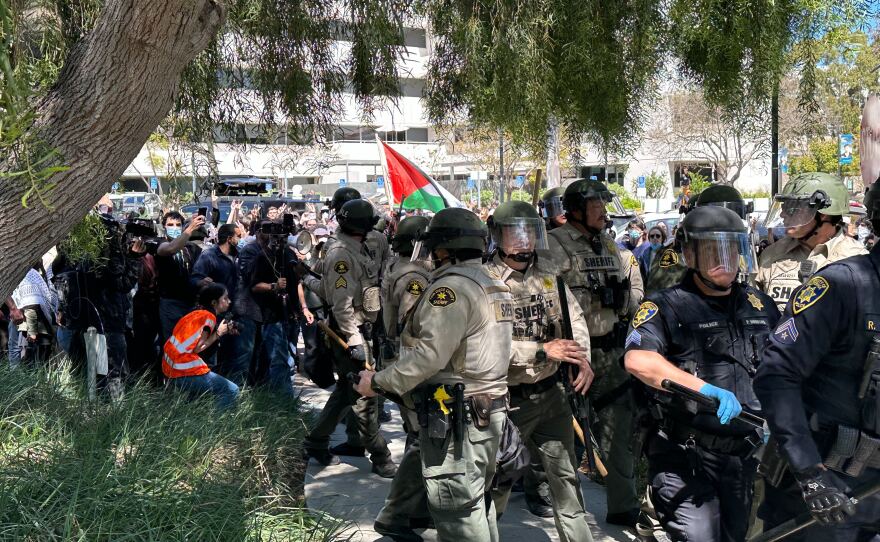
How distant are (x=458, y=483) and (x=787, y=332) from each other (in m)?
1.51

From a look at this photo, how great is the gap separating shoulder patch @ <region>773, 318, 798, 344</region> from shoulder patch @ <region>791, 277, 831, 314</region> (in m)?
0.05

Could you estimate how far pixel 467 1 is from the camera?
5.37 meters

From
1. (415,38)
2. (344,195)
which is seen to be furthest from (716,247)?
(344,195)

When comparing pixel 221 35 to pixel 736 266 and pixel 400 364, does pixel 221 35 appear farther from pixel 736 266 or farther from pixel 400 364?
pixel 736 266

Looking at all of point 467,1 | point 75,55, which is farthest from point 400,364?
point 467,1

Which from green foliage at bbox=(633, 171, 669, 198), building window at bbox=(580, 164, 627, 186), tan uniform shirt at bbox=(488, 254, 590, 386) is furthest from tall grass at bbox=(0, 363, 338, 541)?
green foliage at bbox=(633, 171, 669, 198)

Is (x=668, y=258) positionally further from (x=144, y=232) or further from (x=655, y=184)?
(x=655, y=184)

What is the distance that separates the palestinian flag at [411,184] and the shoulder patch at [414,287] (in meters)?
4.07

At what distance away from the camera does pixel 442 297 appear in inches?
152

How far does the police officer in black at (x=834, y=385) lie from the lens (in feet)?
9.87

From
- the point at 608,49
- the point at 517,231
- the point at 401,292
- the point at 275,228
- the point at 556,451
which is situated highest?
the point at 608,49

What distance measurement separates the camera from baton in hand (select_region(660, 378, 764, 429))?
11.4 ft

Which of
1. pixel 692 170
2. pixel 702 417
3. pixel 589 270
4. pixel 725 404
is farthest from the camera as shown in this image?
pixel 692 170

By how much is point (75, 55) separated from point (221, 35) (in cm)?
259
